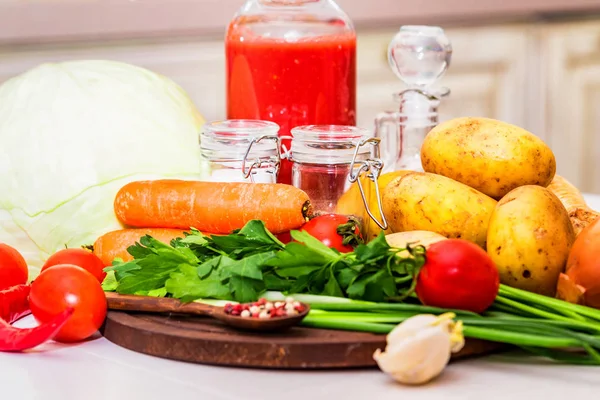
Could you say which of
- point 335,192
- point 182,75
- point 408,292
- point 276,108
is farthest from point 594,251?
point 182,75

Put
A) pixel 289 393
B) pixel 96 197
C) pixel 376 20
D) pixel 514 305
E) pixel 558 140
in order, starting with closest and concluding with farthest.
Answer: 1. pixel 289 393
2. pixel 514 305
3. pixel 96 197
4. pixel 376 20
5. pixel 558 140

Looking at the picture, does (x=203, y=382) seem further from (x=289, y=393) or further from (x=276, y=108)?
(x=276, y=108)

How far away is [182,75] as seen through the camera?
242 centimetres

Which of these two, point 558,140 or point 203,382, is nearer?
point 203,382

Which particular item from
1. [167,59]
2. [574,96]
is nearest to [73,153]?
[167,59]

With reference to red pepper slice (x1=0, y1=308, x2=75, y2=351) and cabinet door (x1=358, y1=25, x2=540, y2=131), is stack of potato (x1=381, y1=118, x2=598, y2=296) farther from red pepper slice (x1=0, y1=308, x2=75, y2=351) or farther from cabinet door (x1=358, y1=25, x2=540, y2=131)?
cabinet door (x1=358, y1=25, x2=540, y2=131)

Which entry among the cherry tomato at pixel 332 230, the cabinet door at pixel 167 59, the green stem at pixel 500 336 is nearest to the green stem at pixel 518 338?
the green stem at pixel 500 336

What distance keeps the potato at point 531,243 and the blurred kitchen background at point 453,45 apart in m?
1.52

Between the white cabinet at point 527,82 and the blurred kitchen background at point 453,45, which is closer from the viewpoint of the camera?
the blurred kitchen background at point 453,45

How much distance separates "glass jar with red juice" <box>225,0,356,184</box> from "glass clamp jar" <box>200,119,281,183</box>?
0.57 ft

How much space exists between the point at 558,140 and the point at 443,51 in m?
1.63

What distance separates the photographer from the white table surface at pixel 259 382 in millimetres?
843

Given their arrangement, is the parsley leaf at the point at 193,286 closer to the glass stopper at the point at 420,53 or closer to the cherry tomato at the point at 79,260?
the cherry tomato at the point at 79,260

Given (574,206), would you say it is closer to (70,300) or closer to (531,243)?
(531,243)
